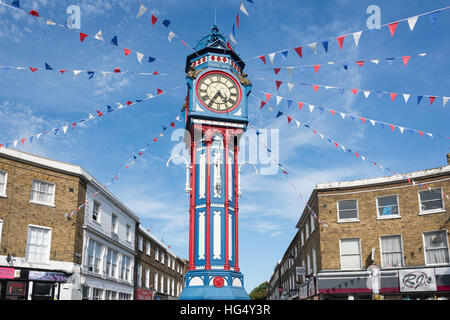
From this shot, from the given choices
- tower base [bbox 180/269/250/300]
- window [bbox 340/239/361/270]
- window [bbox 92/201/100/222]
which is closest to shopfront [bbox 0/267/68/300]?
window [bbox 92/201/100/222]

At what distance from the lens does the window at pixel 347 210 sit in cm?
2469

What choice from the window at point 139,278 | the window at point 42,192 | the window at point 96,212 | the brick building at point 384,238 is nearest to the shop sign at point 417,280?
A: the brick building at point 384,238

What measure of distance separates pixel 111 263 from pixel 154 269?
1111 cm

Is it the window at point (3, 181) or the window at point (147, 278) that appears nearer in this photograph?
the window at point (3, 181)

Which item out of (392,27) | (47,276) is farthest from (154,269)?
(392,27)

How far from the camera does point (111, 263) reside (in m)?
26.4

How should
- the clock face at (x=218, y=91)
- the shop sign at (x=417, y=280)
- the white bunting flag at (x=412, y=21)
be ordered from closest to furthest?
1. the white bunting flag at (x=412, y=21)
2. the clock face at (x=218, y=91)
3. the shop sign at (x=417, y=280)

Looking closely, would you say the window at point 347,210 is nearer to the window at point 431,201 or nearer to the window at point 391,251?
the window at point 391,251

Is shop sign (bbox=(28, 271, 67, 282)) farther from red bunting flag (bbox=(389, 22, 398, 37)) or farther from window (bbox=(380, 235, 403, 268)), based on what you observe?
red bunting flag (bbox=(389, 22, 398, 37))

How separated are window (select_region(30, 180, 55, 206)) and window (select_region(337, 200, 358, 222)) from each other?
1579cm

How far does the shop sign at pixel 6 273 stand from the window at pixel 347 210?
17.2m

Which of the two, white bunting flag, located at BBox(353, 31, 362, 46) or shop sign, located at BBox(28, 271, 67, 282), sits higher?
white bunting flag, located at BBox(353, 31, 362, 46)

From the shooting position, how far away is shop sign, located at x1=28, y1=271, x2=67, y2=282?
19.3m
